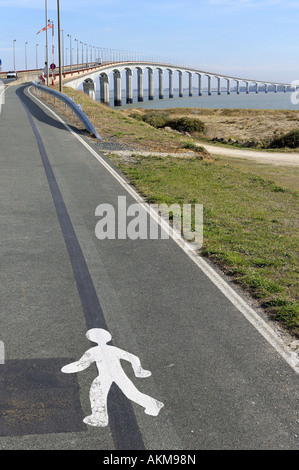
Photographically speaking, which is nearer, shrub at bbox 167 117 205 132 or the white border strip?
the white border strip

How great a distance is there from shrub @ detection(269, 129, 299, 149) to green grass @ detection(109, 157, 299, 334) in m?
24.3

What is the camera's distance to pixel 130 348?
6.03 metres

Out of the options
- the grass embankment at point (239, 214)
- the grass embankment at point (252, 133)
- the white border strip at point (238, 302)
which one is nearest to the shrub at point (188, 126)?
the grass embankment at point (252, 133)

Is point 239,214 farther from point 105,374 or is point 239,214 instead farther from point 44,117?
point 44,117

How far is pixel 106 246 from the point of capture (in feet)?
32.1

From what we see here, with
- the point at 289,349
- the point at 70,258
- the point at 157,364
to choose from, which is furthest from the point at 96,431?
the point at 70,258

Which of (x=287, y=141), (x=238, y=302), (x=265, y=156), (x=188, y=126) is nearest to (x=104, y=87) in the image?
(x=188, y=126)

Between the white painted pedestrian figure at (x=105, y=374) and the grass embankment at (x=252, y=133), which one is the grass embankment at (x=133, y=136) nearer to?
the white painted pedestrian figure at (x=105, y=374)

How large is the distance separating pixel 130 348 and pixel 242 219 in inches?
281

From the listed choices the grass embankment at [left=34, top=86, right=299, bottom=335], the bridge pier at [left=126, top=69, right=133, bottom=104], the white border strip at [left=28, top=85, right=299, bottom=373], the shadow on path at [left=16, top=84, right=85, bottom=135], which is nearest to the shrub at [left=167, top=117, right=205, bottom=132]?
the shadow on path at [left=16, top=84, right=85, bottom=135]

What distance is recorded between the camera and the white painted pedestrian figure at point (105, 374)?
486 centimetres

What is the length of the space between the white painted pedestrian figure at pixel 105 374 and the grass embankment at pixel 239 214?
2352mm

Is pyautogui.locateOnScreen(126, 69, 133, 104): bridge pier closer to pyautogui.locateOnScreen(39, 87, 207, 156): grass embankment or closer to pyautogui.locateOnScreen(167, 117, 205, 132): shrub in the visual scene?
pyautogui.locateOnScreen(167, 117, 205, 132): shrub

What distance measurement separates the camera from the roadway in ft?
15.0
